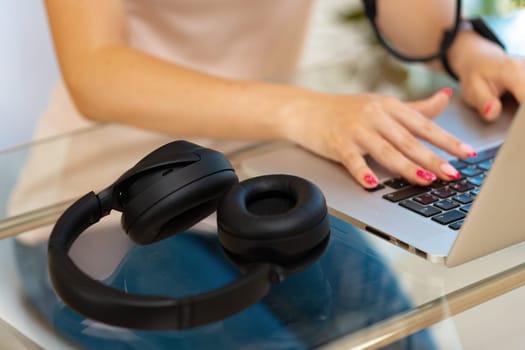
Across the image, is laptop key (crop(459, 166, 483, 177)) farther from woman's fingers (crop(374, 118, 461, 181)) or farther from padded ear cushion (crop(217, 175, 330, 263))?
padded ear cushion (crop(217, 175, 330, 263))

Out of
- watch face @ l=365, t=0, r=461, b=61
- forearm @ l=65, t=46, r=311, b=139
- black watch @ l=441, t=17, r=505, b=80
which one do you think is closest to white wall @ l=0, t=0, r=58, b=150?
forearm @ l=65, t=46, r=311, b=139

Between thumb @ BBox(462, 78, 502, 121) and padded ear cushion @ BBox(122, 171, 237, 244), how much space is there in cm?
40

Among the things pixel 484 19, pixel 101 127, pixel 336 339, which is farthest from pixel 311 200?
pixel 484 19

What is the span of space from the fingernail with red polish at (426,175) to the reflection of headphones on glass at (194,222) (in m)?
0.18

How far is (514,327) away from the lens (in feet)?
1.94

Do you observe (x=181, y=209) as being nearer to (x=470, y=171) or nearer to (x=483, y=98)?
(x=470, y=171)

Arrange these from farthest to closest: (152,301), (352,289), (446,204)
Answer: (446,204) → (352,289) → (152,301)

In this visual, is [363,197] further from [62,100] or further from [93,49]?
[62,100]

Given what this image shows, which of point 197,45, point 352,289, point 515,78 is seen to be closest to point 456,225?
point 352,289

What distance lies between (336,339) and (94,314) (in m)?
0.16

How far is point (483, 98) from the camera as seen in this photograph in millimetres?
920

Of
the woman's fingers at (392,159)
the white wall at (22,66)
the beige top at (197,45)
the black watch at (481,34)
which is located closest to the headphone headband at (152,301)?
the woman's fingers at (392,159)

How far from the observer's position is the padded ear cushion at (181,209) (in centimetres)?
58

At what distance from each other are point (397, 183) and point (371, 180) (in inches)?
1.1
